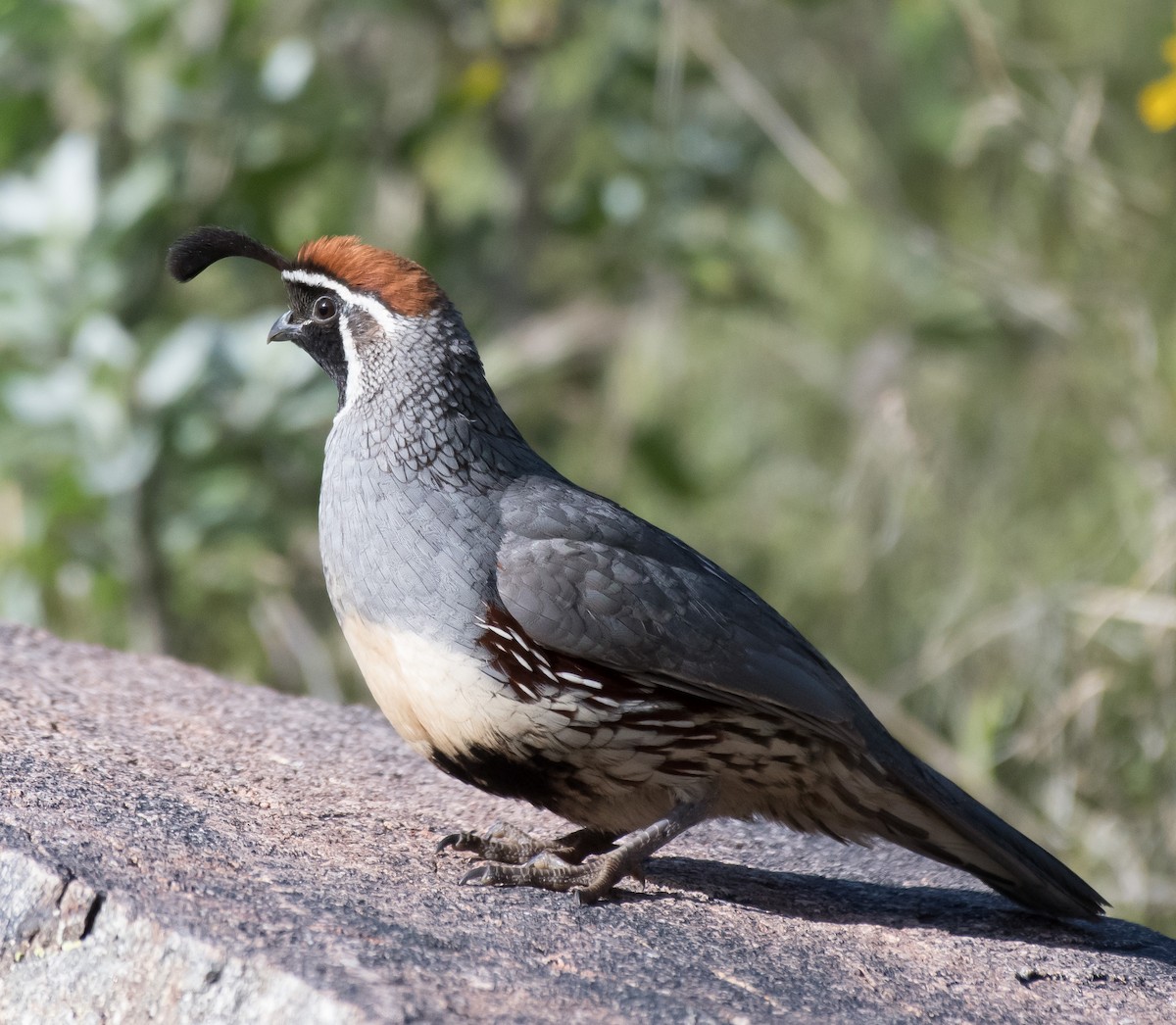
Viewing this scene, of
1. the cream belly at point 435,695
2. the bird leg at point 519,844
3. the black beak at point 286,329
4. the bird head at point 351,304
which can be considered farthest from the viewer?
the black beak at point 286,329

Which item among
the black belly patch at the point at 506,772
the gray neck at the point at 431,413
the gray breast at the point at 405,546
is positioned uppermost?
the gray neck at the point at 431,413

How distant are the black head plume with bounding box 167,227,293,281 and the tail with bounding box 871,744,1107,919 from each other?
1671 mm

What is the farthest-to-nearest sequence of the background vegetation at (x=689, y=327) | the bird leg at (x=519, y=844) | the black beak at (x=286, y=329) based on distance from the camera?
1. the background vegetation at (x=689, y=327)
2. the black beak at (x=286, y=329)
3. the bird leg at (x=519, y=844)

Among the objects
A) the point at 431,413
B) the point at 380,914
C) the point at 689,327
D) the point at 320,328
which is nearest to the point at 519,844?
the point at 380,914

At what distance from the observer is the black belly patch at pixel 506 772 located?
2.76 m

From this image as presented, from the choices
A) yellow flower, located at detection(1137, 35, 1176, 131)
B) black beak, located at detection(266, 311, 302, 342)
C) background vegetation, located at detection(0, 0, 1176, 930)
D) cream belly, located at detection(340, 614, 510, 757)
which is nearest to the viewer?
cream belly, located at detection(340, 614, 510, 757)

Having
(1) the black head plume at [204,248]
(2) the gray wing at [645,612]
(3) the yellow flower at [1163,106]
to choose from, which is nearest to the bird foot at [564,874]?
(2) the gray wing at [645,612]

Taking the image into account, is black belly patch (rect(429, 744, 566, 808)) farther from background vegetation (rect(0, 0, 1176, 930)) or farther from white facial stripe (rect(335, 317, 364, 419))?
background vegetation (rect(0, 0, 1176, 930))

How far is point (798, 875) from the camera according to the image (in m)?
3.23

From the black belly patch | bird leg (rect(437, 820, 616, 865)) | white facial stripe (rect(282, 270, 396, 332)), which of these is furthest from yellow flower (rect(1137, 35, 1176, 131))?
the black belly patch

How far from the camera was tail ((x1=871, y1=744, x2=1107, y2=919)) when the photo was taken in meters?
2.97

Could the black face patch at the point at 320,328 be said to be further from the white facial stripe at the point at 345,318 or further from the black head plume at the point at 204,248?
the black head plume at the point at 204,248

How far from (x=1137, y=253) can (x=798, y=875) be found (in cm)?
315

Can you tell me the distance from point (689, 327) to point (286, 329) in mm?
3871
